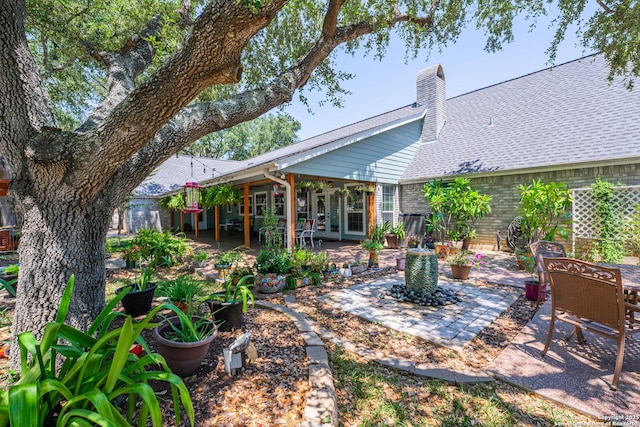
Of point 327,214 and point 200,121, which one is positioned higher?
point 200,121

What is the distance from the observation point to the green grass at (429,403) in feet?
6.59

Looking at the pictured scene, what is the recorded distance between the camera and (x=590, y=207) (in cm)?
716

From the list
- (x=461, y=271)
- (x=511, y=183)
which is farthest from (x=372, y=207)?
(x=461, y=271)

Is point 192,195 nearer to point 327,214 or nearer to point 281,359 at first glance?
point 281,359

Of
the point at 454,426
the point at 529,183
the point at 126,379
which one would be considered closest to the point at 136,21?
the point at 126,379

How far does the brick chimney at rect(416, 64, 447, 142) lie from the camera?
38.7 feet

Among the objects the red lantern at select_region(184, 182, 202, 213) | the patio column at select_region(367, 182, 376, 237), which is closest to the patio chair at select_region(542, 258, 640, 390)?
the red lantern at select_region(184, 182, 202, 213)

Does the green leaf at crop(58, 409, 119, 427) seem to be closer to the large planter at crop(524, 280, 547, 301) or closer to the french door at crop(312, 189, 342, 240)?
the large planter at crop(524, 280, 547, 301)

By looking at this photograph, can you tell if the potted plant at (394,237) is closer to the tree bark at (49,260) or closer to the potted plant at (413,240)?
the potted plant at (413,240)

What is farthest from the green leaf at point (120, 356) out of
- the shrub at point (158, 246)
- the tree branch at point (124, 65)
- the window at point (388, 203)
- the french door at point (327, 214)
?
the french door at point (327, 214)

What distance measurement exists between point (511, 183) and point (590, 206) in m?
1.93

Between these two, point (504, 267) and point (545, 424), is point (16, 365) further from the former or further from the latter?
point (504, 267)

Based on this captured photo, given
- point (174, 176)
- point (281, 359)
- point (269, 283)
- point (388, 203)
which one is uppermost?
point (174, 176)

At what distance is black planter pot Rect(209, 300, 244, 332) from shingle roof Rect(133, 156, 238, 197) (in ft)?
43.7
